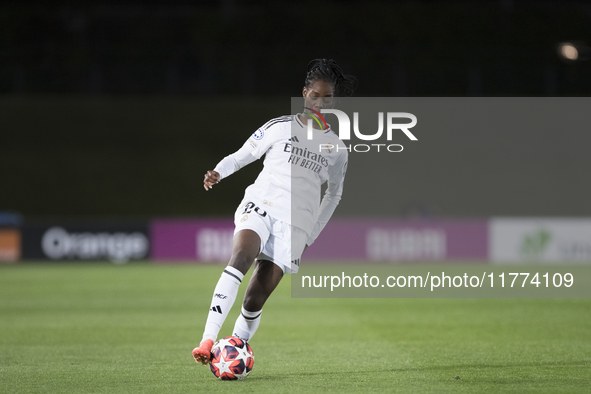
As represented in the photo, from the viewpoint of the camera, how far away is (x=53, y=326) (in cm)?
919

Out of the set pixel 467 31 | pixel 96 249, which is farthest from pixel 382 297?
pixel 467 31

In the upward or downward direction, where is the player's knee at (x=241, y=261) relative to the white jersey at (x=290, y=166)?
downward

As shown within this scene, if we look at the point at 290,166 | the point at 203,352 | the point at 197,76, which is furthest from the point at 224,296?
the point at 197,76

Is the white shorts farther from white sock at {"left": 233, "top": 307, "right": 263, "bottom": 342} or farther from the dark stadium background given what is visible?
the dark stadium background

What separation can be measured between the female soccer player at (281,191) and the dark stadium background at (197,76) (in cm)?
1901

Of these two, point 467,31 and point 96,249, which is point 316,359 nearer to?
point 96,249

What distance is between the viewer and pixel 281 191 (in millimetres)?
5598

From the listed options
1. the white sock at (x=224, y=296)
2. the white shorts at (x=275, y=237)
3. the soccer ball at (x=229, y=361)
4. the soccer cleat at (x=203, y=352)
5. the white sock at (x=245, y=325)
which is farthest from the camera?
the white sock at (x=245, y=325)

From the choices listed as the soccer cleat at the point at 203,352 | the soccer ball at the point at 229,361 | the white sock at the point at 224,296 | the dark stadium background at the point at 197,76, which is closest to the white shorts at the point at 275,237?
the white sock at the point at 224,296

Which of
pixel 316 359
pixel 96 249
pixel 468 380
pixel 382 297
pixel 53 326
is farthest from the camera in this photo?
pixel 96 249

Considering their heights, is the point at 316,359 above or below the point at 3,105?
below

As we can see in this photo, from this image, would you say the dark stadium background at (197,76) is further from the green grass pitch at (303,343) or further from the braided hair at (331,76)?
the braided hair at (331,76)

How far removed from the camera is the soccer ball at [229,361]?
5.38 meters

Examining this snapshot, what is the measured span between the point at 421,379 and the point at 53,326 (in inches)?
207
